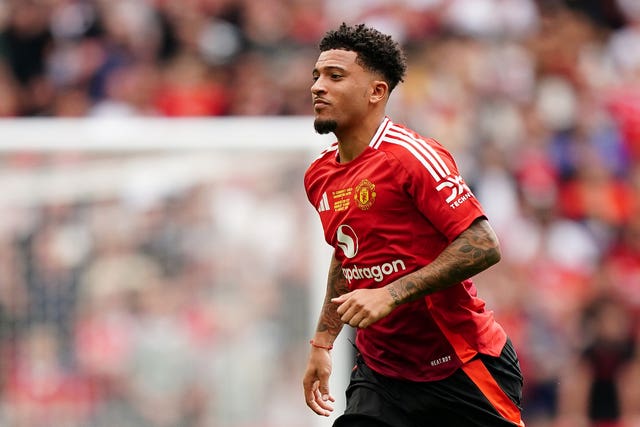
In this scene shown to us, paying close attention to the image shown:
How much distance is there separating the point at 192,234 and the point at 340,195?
12.0 feet

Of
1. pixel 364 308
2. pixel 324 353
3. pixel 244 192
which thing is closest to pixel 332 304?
pixel 324 353

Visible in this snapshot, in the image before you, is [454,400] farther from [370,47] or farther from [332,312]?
[370,47]

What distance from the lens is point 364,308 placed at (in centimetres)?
383

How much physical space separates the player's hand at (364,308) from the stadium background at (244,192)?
395 centimetres

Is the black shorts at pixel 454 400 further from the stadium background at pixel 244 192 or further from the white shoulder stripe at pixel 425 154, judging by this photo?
the stadium background at pixel 244 192

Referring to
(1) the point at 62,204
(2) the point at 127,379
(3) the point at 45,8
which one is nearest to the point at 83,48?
(3) the point at 45,8

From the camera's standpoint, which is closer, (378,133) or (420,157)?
(420,157)

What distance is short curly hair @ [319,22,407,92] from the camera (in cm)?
441

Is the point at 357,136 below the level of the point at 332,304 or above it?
above

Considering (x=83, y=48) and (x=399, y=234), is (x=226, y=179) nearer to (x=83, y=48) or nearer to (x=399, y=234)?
(x=83, y=48)

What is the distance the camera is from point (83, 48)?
32.3 ft

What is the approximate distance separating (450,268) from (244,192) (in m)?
4.20

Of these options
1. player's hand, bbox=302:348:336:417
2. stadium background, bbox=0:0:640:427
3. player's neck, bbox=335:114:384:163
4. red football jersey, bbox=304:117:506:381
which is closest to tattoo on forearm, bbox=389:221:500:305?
red football jersey, bbox=304:117:506:381

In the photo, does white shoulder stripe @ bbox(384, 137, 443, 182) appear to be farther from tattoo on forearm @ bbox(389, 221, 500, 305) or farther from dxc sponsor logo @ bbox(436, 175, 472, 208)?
tattoo on forearm @ bbox(389, 221, 500, 305)
